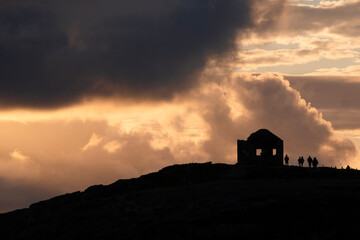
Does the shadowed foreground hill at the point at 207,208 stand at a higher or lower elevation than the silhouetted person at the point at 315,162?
lower

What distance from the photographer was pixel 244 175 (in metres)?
92.9

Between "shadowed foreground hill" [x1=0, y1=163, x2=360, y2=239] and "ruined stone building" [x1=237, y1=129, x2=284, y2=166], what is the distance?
374 inches

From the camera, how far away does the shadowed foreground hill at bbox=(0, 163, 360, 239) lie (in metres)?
65.0

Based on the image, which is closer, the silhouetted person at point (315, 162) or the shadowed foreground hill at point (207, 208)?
the shadowed foreground hill at point (207, 208)

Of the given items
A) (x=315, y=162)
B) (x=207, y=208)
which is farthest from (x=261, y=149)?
(x=207, y=208)

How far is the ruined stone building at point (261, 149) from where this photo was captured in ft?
353

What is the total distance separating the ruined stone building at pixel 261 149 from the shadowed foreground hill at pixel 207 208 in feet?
31.1

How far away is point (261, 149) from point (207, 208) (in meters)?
36.8

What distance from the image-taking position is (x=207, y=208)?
73562 mm

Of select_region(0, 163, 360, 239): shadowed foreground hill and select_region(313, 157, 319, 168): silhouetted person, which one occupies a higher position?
select_region(313, 157, 319, 168): silhouetted person

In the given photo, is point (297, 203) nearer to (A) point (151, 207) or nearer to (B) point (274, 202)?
(B) point (274, 202)

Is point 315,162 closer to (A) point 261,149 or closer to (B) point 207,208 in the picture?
(A) point 261,149

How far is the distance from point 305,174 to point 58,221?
3481 centimetres

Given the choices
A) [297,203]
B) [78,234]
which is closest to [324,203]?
[297,203]
